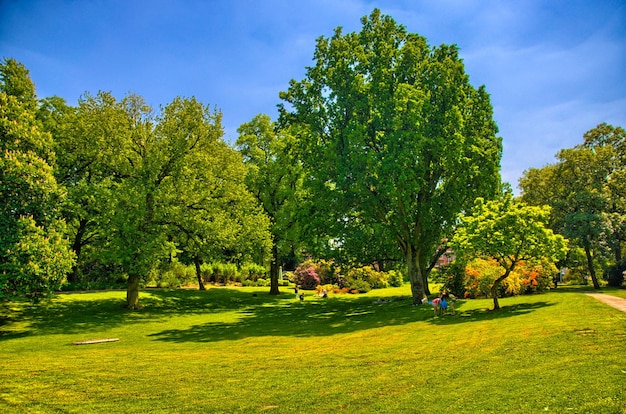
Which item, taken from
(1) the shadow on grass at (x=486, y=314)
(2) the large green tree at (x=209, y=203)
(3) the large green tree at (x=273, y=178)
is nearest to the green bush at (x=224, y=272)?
(3) the large green tree at (x=273, y=178)

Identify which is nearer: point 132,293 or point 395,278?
point 132,293

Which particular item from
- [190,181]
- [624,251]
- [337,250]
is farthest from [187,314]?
[624,251]

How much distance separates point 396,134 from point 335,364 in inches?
642

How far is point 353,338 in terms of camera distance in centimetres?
1619

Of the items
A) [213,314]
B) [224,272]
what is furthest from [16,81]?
[224,272]

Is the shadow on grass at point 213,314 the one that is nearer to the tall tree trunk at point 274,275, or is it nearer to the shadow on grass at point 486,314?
the shadow on grass at point 486,314

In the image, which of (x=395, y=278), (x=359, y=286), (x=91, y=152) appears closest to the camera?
(x=91, y=152)

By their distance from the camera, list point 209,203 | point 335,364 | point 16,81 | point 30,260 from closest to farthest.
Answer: point 335,364 → point 30,260 → point 16,81 → point 209,203

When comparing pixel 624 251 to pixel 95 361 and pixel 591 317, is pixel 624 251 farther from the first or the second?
pixel 95 361

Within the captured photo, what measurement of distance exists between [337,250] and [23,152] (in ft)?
65.3

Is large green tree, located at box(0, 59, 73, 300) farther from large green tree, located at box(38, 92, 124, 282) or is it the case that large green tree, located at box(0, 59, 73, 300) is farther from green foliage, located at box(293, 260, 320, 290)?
green foliage, located at box(293, 260, 320, 290)

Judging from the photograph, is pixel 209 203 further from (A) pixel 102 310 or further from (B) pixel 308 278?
(B) pixel 308 278

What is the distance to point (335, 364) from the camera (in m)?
11.4

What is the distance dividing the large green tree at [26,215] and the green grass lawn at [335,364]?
8.55 feet
